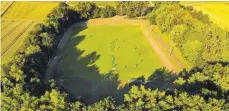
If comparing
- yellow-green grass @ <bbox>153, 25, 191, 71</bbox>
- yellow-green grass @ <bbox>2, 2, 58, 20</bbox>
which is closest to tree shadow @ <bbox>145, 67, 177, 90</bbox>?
yellow-green grass @ <bbox>153, 25, 191, 71</bbox>

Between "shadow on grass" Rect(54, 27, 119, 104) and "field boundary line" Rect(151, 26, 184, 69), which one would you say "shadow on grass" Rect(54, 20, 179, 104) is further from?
"field boundary line" Rect(151, 26, 184, 69)

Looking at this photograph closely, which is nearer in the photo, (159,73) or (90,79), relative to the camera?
(90,79)

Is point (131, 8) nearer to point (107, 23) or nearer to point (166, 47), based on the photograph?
point (107, 23)

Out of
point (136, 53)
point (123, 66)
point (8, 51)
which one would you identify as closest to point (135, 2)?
point (136, 53)

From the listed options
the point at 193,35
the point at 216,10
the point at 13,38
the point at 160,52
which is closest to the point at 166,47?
the point at 160,52

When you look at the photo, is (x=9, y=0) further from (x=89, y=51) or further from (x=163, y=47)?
(x=163, y=47)

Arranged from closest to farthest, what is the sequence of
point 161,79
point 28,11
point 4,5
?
point 161,79, point 28,11, point 4,5
